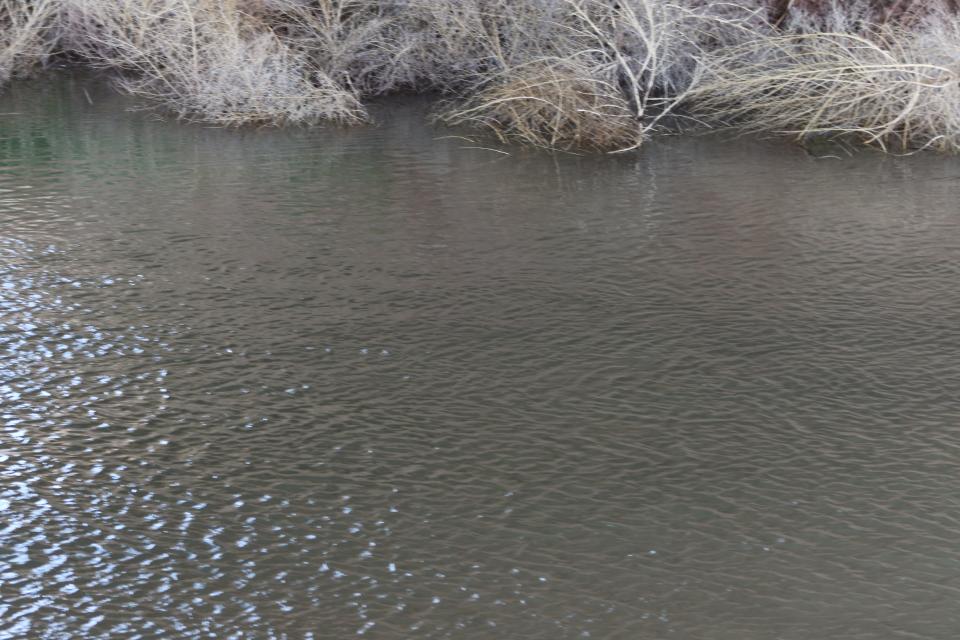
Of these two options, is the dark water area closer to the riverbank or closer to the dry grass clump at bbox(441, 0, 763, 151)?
the dry grass clump at bbox(441, 0, 763, 151)

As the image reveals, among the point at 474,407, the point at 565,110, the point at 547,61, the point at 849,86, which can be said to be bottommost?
the point at 474,407

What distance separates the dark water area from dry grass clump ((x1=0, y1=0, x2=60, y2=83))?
459cm

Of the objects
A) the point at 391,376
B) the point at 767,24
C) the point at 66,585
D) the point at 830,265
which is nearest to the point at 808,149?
the point at 767,24

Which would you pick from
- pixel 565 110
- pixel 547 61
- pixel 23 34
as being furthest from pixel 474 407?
pixel 23 34

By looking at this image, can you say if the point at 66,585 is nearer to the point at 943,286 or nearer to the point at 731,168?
the point at 943,286

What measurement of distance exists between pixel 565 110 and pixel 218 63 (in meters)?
3.88

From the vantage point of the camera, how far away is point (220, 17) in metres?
13.6

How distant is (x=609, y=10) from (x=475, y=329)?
6804 mm

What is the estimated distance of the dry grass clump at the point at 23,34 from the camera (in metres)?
14.7

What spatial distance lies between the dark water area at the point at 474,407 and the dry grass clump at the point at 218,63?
2.57 metres

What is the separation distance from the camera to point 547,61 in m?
13.2

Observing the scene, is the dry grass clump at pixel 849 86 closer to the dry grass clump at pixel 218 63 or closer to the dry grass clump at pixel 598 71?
the dry grass clump at pixel 598 71

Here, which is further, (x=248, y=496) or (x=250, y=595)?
(x=248, y=496)

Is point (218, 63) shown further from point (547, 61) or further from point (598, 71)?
point (598, 71)
